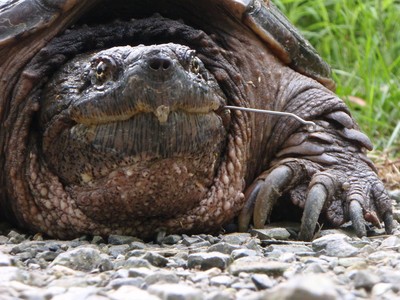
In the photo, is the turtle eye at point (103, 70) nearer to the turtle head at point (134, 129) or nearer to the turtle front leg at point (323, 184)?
the turtle head at point (134, 129)

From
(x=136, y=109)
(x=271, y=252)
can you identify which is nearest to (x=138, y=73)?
(x=136, y=109)

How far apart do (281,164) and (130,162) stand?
73 centimetres

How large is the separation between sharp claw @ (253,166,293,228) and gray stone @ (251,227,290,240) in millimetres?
113

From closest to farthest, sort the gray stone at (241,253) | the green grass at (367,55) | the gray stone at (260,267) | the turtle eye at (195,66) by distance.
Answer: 1. the gray stone at (260,267)
2. the gray stone at (241,253)
3. the turtle eye at (195,66)
4. the green grass at (367,55)

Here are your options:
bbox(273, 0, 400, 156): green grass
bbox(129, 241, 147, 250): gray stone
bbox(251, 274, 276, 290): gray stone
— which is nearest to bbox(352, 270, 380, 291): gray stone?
bbox(251, 274, 276, 290): gray stone

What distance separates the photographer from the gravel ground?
178 centimetres

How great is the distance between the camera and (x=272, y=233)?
283cm

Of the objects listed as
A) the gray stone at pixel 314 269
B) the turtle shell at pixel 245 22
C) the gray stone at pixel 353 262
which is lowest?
the gray stone at pixel 353 262

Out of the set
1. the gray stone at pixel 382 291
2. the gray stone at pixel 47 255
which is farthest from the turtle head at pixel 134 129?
the gray stone at pixel 382 291

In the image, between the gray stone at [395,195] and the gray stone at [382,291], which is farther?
the gray stone at [395,195]

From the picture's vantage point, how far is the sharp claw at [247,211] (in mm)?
3039

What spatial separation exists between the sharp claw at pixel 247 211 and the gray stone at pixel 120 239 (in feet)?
1.46

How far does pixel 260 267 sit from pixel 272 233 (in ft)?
2.53

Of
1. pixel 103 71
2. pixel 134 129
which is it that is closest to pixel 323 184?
pixel 134 129
